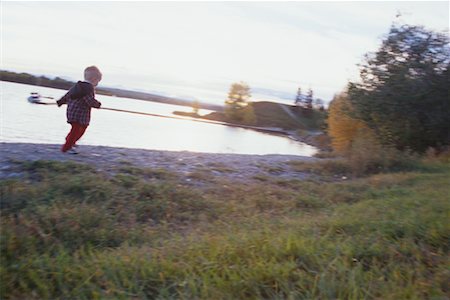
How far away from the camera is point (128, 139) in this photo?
57.7 ft

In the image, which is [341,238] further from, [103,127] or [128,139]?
[103,127]

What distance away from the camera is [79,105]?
7.96m

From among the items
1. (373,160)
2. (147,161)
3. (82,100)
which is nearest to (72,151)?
(82,100)

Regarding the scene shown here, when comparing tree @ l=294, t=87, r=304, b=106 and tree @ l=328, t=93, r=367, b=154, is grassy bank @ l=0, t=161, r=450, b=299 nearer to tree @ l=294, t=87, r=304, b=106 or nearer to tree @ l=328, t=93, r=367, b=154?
tree @ l=328, t=93, r=367, b=154

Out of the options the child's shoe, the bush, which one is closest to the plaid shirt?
the child's shoe

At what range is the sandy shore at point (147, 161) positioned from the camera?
7504mm

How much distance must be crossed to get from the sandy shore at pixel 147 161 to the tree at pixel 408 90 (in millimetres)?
7301

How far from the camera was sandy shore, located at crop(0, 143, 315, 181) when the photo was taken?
7504mm

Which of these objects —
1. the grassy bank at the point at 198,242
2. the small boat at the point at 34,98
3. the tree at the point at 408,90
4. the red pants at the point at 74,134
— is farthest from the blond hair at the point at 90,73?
the small boat at the point at 34,98

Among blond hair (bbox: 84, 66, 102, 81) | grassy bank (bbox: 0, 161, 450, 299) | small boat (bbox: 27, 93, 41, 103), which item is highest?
blond hair (bbox: 84, 66, 102, 81)

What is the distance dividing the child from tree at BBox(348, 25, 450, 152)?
12955 mm

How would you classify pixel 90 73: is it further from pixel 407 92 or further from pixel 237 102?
pixel 237 102

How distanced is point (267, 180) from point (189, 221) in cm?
395

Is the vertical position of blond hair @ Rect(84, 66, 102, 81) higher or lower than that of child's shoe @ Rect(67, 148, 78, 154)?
higher
